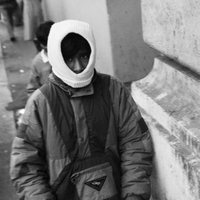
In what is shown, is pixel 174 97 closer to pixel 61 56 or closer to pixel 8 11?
pixel 61 56

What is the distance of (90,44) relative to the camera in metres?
2.37

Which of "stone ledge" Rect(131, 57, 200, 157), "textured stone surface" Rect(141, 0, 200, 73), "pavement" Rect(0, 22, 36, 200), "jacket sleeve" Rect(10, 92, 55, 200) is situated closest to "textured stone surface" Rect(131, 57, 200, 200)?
"stone ledge" Rect(131, 57, 200, 157)

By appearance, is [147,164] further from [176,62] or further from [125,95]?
[176,62]

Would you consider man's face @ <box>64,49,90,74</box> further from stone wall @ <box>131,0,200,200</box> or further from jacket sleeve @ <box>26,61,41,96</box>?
jacket sleeve @ <box>26,61,41,96</box>

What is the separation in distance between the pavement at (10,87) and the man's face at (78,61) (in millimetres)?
1887

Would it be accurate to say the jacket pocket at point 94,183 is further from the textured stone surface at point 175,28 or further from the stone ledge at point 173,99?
the textured stone surface at point 175,28

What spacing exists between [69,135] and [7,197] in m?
1.73

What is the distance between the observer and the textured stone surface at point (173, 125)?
239 centimetres

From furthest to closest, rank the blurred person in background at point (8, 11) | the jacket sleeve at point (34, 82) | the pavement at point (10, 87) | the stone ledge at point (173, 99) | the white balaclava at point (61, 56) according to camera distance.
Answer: the blurred person in background at point (8, 11), the pavement at point (10, 87), the jacket sleeve at point (34, 82), the stone ledge at point (173, 99), the white balaclava at point (61, 56)

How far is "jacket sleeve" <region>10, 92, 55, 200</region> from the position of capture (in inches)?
93.4

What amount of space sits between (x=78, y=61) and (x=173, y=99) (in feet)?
2.27

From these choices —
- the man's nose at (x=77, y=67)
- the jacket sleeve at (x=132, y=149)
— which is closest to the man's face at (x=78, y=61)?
the man's nose at (x=77, y=67)

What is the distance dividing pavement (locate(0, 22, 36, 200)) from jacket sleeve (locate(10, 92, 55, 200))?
153cm

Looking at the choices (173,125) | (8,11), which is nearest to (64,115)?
(173,125)
